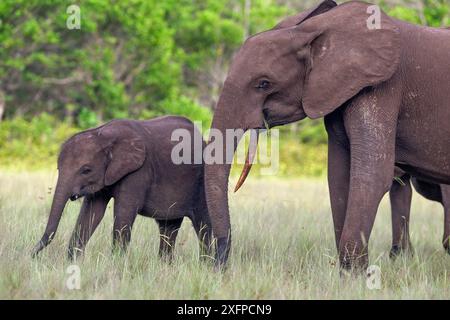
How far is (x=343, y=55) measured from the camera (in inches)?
250

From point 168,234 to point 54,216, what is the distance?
4.45 feet

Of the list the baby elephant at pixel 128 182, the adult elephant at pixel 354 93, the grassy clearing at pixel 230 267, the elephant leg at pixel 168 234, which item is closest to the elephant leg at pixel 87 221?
the baby elephant at pixel 128 182

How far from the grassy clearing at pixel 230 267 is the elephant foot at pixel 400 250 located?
5.7 inches

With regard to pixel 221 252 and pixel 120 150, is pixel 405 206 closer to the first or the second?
pixel 120 150

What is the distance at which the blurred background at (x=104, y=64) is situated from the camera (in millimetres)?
23938

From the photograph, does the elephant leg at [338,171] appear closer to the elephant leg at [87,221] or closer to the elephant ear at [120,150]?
the elephant ear at [120,150]

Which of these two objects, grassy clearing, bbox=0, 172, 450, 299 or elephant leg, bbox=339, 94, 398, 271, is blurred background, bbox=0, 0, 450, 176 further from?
elephant leg, bbox=339, 94, 398, 271


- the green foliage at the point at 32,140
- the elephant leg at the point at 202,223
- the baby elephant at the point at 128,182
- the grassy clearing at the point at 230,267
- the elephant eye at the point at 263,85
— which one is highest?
the green foliage at the point at 32,140

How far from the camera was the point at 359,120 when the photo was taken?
248 inches

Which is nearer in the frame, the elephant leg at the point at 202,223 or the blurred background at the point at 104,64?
the elephant leg at the point at 202,223

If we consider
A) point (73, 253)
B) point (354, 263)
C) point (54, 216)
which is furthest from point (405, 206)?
point (54, 216)

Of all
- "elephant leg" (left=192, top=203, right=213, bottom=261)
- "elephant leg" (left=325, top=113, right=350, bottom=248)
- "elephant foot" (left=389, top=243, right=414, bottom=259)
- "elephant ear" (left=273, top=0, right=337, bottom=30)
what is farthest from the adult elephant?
"elephant foot" (left=389, top=243, right=414, bottom=259)

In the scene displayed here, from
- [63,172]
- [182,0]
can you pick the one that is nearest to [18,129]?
[182,0]

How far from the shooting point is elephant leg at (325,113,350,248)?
672 centimetres
